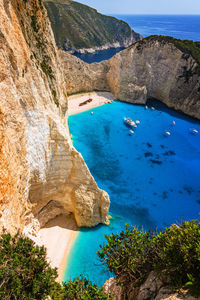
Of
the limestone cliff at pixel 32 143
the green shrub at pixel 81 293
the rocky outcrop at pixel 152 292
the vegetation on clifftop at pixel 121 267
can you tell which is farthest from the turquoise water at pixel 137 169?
the vegetation on clifftop at pixel 121 267

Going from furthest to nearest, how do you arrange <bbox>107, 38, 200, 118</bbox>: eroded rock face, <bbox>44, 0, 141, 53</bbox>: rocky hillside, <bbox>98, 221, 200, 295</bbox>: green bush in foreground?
<bbox>44, 0, 141, 53</bbox>: rocky hillside < <bbox>107, 38, 200, 118</bbox>: eroded rock face < <bbox>98, 221, 200, 295</bbox>: green bush in foreground

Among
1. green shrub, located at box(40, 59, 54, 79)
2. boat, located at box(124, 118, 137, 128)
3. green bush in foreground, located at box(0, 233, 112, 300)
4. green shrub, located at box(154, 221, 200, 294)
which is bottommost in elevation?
boat, located at box(124, 118, 137, 128)

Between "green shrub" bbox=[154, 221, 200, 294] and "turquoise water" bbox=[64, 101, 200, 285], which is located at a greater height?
"green shrub" bbox=[154, 221, 200, 294]

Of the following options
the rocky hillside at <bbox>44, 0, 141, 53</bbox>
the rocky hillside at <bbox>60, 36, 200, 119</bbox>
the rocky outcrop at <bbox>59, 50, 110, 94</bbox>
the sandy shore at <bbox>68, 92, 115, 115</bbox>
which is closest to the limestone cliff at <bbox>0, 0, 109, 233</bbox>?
the sandy shore at <bbox>68, 92, 115, 115</bbox>

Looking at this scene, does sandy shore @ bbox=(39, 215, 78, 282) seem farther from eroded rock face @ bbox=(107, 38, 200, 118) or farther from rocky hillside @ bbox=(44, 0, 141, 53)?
rocky hillside @ bbox=(44, 0, 141, 53)

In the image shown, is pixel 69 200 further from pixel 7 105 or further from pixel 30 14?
pixel 30 14

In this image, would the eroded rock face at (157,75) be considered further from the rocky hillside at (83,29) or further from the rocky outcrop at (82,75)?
the rocky hillside at (83,29)

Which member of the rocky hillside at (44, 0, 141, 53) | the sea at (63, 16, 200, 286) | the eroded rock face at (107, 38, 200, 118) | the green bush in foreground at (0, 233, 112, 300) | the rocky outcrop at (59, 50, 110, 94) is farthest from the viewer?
the rocky hillside at (44, 0, 141, 53)

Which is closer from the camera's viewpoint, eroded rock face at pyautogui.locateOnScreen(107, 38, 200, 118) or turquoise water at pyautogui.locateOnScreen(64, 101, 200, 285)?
turquoise water at pyautogui.locateOnScreen(64, 101, 200, 285)
